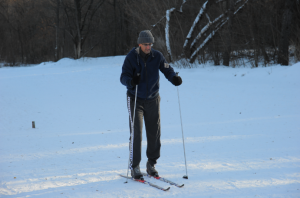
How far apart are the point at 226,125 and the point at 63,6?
28.0 meters

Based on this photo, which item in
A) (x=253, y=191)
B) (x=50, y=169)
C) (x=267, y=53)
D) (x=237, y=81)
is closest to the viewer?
(x=253, y=191)

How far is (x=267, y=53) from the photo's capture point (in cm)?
1432

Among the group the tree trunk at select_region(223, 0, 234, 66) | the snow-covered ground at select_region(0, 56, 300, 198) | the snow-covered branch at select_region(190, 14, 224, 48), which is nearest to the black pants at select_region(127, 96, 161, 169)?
the snow-covered ground at select_region(0, 56, 300, 198)

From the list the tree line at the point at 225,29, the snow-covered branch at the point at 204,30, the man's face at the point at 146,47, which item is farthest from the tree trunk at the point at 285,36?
the man's face at the point at 146,47

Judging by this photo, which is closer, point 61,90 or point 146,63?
point 146,63

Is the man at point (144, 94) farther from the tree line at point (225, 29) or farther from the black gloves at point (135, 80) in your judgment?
the tree line at point (225, 29)

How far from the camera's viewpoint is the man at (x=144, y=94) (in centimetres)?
374

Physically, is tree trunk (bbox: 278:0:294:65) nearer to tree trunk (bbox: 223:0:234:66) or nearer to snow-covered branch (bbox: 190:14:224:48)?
tree trunk (bbox: 223:0:234:66)

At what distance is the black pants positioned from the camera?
12.5 feet

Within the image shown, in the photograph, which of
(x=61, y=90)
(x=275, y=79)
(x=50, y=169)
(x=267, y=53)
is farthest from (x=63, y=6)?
(x=50, y=169)

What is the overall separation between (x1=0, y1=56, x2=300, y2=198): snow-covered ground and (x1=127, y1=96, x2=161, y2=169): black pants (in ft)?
1.29

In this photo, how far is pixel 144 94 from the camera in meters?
3.79

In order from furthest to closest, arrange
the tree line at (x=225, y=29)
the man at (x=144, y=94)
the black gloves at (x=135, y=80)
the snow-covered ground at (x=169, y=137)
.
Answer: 1. the tree line at (x=225, y=29)
2. the man at (x=144, y=94)
3. the snow-covered ground at (x=169, y=137)
4. the black gloves at (x=135, y=80)

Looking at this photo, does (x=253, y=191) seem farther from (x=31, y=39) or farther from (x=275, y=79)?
(x=31, y=39)
